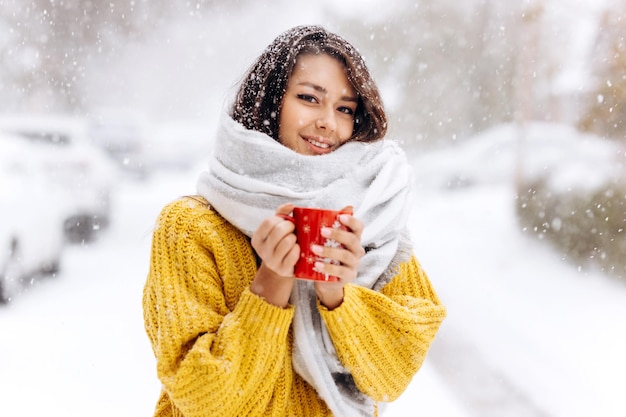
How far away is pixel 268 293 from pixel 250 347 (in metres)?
0.09

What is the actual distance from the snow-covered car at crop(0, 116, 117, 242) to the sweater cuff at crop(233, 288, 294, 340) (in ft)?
16.4

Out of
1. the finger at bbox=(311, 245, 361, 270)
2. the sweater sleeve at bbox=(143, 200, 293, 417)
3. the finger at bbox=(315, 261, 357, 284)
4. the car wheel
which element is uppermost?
the car wheel

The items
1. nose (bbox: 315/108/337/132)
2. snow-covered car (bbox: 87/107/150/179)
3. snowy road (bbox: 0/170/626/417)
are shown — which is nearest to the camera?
A: nose (bbox: 315/108/337/132)

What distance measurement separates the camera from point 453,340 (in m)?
4.42

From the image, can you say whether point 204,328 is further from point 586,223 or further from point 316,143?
point 586,223

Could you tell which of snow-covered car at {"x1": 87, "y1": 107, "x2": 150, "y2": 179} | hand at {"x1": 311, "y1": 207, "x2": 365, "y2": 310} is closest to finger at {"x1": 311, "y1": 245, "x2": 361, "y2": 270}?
hand at {"x1": 311, "y1": 207, "x2": 365, "y2": 310}

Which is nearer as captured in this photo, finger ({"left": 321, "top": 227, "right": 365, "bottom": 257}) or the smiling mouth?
finger ({"left": 321, "top": 227, "right": 365, "bottom": 257})

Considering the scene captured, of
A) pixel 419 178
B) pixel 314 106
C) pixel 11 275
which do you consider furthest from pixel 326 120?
pixel 419 178

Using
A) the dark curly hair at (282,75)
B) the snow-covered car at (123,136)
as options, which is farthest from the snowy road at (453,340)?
the snow-covered car at (123,136)

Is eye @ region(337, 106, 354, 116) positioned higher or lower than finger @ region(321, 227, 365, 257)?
higher

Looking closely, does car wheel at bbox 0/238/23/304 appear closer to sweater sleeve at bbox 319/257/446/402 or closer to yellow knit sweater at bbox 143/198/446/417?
yellow knit sweater at bbox 143/198/446/417

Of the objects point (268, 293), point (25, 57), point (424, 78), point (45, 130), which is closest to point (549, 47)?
point (424, 78)

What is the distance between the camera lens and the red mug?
0.86 metres

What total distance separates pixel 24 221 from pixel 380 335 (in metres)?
4.36
